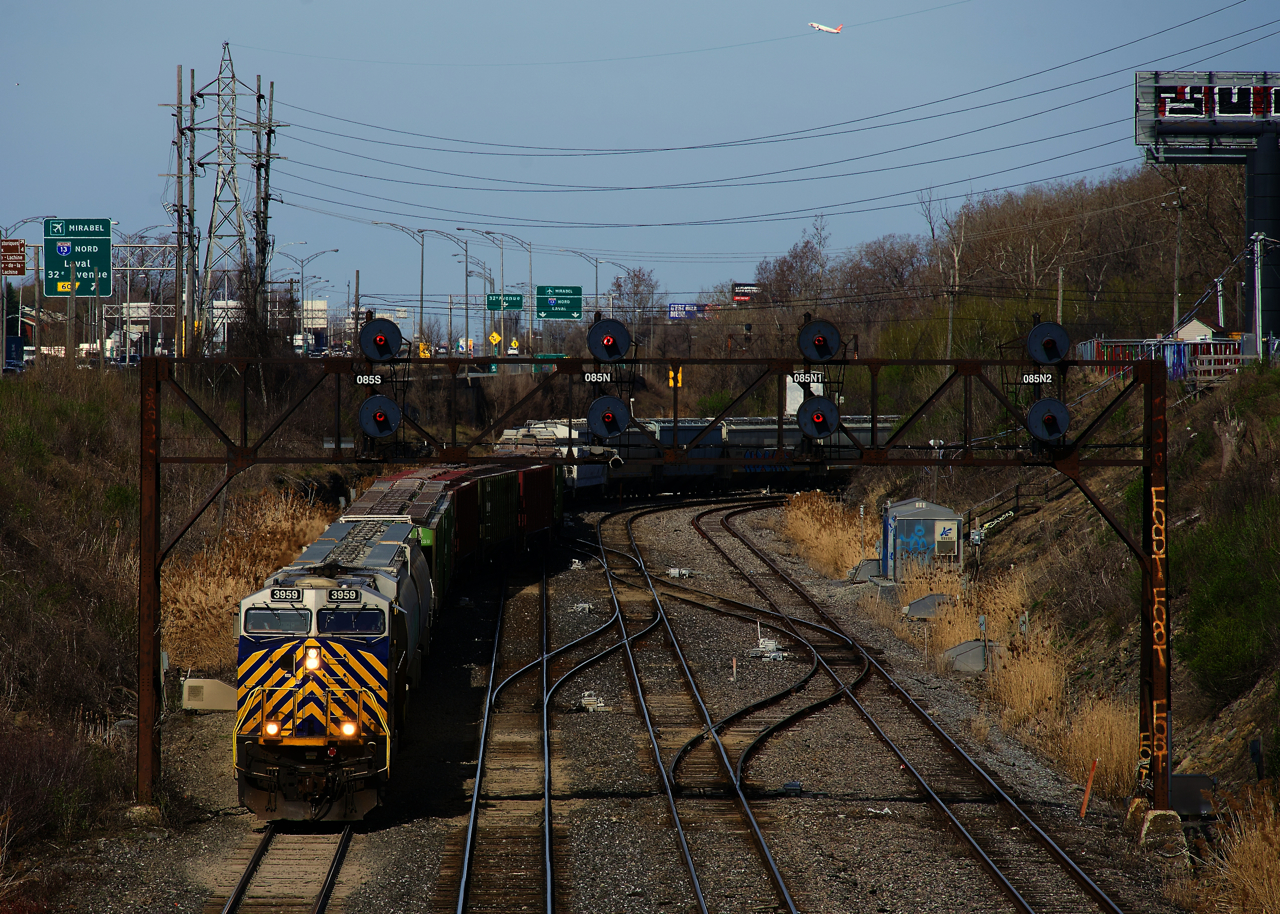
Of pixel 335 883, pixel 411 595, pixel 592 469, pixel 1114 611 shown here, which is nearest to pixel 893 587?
pixel 1114 611

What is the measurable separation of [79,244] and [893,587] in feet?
88.2

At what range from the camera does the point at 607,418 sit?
46.6 feet

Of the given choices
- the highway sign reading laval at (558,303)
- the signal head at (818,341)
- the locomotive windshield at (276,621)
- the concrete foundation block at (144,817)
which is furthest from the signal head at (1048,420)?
the highway sign reading laval at (558,303)

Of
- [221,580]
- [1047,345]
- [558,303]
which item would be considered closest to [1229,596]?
[1047,345]

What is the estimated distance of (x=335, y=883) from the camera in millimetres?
11695

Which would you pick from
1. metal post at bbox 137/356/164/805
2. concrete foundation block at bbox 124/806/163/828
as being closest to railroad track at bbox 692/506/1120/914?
concrete foundation block at bbox 124/806/163/828

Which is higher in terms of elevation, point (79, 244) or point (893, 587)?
point (79, 244)

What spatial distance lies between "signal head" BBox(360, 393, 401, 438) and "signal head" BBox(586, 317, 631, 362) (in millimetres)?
2587

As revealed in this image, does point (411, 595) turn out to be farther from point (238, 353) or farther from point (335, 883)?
point (238, 353)

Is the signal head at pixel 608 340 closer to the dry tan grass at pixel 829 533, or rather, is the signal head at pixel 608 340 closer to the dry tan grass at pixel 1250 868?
the dry tan grass at pixel 1250 868

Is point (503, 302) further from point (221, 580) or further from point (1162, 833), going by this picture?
point (1162, 833)

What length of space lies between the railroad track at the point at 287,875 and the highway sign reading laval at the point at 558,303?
51074 millimetres

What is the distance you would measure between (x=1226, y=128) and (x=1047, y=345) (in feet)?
102

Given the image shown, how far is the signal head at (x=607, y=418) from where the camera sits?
14.2m
